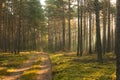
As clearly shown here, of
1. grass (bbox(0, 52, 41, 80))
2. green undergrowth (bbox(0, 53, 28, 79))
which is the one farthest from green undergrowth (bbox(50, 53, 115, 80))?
green undergrowth (bbox(0, 53, 28, 79))

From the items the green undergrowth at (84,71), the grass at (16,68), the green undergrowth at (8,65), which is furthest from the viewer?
the green undergrowth at (8,65)

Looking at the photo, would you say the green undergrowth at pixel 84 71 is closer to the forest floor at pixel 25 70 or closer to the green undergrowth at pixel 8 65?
the forest floor at pixel 25 70

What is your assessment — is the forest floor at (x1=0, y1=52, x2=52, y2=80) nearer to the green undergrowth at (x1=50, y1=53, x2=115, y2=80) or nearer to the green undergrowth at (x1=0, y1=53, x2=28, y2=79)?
the green undergrowth at (x1=0, y1=53, x2=28, y2=79)

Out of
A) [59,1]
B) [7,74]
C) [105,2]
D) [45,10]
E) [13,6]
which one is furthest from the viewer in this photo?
[45,10]

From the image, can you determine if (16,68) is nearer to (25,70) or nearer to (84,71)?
(25,70)

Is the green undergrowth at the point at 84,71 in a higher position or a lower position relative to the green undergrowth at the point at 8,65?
higher

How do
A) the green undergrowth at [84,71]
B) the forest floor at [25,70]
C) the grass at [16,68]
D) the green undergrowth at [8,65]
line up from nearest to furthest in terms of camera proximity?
1. the green undergrowth at [84,71]
2. the forest floor at [25,70]
3. the grass at [16,68]
4. the green undergrowth at [8,65]

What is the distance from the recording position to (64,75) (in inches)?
729

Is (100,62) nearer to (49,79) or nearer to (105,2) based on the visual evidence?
(49,79)

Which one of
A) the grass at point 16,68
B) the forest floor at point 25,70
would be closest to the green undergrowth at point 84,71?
the forest floor at point 25,70

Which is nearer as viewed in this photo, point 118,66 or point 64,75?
point 118,66

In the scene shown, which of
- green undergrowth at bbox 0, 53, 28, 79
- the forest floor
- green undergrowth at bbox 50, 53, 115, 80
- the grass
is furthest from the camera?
green undergrowth at bbox 0, 53, 28, 79

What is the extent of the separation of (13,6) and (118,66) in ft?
131

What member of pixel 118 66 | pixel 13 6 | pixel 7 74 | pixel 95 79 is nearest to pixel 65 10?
pixel 13 6
